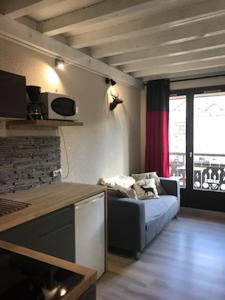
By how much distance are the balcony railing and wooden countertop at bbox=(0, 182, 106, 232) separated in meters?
2.69

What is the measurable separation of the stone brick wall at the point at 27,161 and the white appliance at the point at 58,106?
1.19ft

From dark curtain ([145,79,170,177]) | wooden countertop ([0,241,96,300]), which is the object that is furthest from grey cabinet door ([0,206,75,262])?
dark curtain ([145,79,170,177])

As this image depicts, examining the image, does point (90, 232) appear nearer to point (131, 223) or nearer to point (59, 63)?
point (131, 223)

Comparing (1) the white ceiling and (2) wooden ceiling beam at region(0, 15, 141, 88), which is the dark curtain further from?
(2) wooden ceiling beam at region(0, 15, 141, 88)

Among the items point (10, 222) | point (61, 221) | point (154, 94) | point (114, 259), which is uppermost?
point (154, 94)

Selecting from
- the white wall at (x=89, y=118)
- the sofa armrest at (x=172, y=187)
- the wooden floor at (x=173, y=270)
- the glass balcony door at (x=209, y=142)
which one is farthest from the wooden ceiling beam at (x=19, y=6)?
the glass balcony door at (x=209, y=142)

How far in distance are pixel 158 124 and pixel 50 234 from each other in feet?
10.9

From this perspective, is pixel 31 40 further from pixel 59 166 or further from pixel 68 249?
pixel 68 249

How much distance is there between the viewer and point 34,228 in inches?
69.7

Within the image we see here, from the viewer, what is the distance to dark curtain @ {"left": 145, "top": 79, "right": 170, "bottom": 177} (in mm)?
4695

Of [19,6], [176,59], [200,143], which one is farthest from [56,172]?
[200,143]

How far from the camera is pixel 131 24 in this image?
2627 millimetres

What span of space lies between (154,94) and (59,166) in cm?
261

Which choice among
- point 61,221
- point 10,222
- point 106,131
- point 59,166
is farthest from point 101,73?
point 10,222
